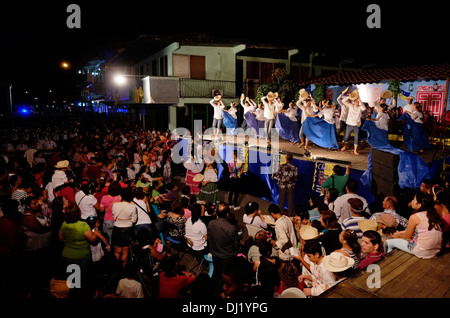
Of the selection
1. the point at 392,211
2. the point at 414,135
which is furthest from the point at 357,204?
the point at 414,135

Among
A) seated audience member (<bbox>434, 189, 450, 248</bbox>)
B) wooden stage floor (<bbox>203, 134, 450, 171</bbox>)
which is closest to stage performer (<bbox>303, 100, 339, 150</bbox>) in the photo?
wooden stage floor (<bbox>203, 134, 450, 171</bbox>)

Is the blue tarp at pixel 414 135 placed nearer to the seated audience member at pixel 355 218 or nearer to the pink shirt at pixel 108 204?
the seated audience member at pixel 355 218

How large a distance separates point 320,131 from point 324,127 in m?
0.20

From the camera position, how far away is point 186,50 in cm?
2030

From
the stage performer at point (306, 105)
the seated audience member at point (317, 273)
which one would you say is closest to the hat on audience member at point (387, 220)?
the seated audience member at point (317, 273)

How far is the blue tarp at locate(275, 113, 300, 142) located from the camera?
1212cm

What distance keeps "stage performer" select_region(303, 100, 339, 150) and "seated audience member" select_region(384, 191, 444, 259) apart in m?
6.36

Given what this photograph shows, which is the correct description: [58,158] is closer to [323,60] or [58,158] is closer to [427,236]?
[427,236]

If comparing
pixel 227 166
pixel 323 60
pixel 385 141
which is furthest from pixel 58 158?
pixel 323 60

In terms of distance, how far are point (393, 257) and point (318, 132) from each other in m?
7.02

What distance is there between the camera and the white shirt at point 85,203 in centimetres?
564

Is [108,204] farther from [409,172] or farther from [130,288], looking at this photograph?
[409,172]

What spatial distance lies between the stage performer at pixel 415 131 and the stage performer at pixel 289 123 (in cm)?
379

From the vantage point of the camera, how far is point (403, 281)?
Answer: 3893mm
